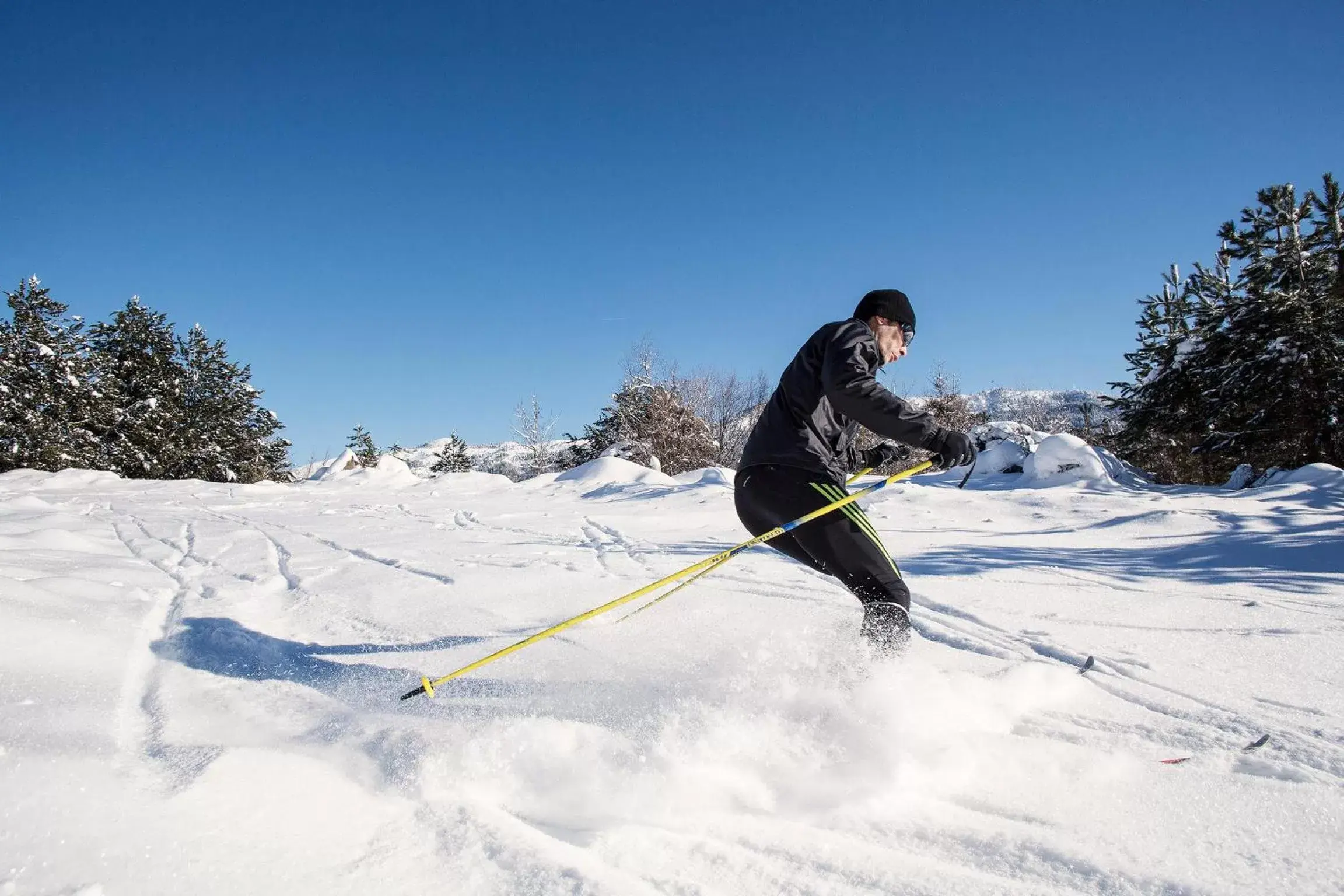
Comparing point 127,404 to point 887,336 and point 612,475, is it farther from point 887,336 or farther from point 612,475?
point 887,336

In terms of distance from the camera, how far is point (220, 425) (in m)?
34.2

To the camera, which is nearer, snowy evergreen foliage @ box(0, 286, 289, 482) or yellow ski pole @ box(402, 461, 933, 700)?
yellow ski pole @ box(402, 461, 933, 700)

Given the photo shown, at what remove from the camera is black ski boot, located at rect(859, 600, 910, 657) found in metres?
2.53

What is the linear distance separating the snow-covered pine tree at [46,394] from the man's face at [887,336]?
34.8 meters

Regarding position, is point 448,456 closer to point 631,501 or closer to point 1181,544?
point 631,501

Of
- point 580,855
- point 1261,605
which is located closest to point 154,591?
point 580,855

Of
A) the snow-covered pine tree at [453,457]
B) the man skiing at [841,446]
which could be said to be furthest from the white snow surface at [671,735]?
the snow-covered pine tree at [453,457]

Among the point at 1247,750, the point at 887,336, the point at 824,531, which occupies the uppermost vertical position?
the point at 887,336

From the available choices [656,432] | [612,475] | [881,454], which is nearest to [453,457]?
[656,432]

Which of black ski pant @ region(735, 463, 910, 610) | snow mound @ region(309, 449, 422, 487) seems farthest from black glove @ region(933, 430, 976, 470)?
snow mound @ region(309, 449, 422, 487)

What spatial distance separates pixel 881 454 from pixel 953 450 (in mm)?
672

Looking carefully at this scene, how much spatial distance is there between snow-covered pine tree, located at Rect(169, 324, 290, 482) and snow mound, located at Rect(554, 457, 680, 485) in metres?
25.5

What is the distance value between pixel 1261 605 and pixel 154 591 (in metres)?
7.29

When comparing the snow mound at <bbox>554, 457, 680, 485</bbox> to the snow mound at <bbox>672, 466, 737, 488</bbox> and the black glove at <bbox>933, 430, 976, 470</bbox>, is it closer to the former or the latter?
the snow mound at <bbox>672, 466, 737, 488</bbox>
